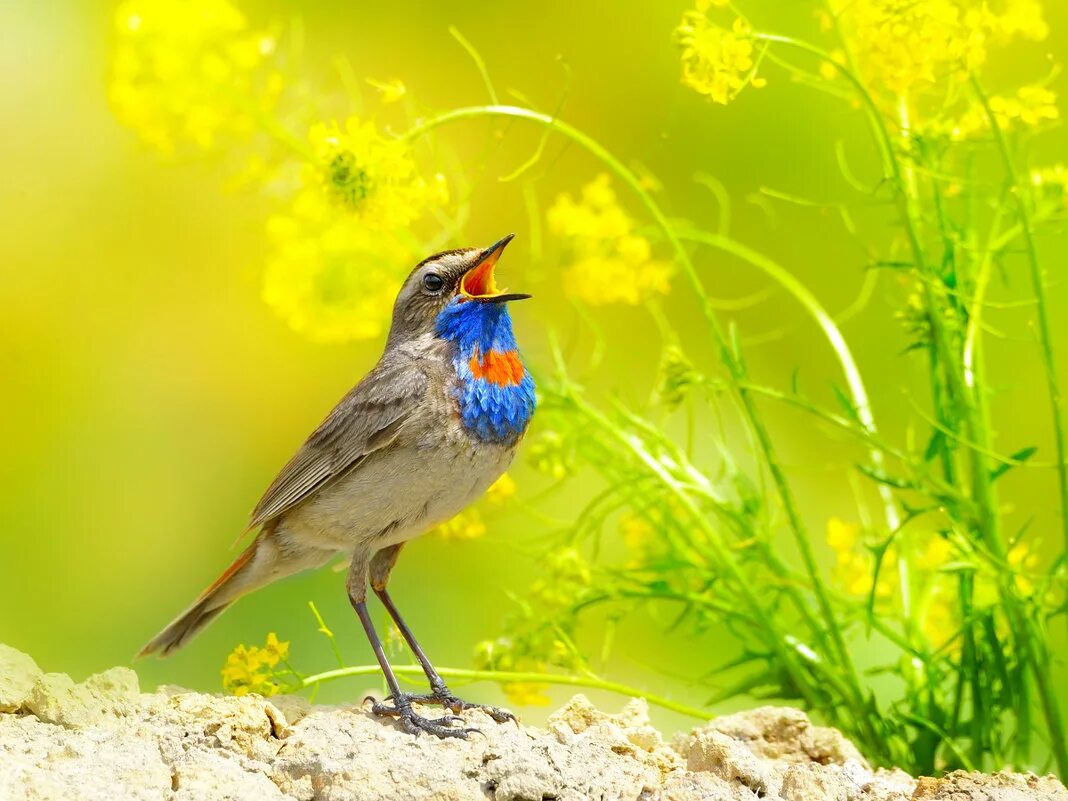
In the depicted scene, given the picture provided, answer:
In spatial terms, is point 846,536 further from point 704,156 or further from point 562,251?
point 704,156

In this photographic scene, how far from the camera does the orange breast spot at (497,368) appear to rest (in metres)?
2.55

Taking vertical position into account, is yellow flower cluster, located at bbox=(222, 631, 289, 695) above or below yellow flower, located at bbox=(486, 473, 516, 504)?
below

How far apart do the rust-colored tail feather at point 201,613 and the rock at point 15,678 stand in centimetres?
36

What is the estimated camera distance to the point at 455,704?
2.55 metres

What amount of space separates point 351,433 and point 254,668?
0.47m

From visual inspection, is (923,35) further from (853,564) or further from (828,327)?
(853,564)

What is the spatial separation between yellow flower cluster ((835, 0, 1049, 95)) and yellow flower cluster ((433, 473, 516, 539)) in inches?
44.8

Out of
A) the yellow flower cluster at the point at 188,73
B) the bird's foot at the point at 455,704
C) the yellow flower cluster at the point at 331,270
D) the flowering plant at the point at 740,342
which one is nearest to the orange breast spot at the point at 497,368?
the flowering plant at the point at 740,342

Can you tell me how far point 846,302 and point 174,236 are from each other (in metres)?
2.20

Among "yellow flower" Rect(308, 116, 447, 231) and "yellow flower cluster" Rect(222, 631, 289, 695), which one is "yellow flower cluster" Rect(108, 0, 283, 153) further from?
"yellow flower cluster" Rect(222, 631, 289, 695)

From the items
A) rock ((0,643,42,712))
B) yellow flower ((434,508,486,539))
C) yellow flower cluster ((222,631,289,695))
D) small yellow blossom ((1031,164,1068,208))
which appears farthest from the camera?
yellow flower ((434,508,486,539))

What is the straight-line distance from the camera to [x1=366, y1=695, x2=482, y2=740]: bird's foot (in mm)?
2324

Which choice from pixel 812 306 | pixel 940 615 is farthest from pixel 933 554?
pixel 812 306

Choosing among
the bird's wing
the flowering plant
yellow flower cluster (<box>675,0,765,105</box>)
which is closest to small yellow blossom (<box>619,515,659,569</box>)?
the flowering plant
